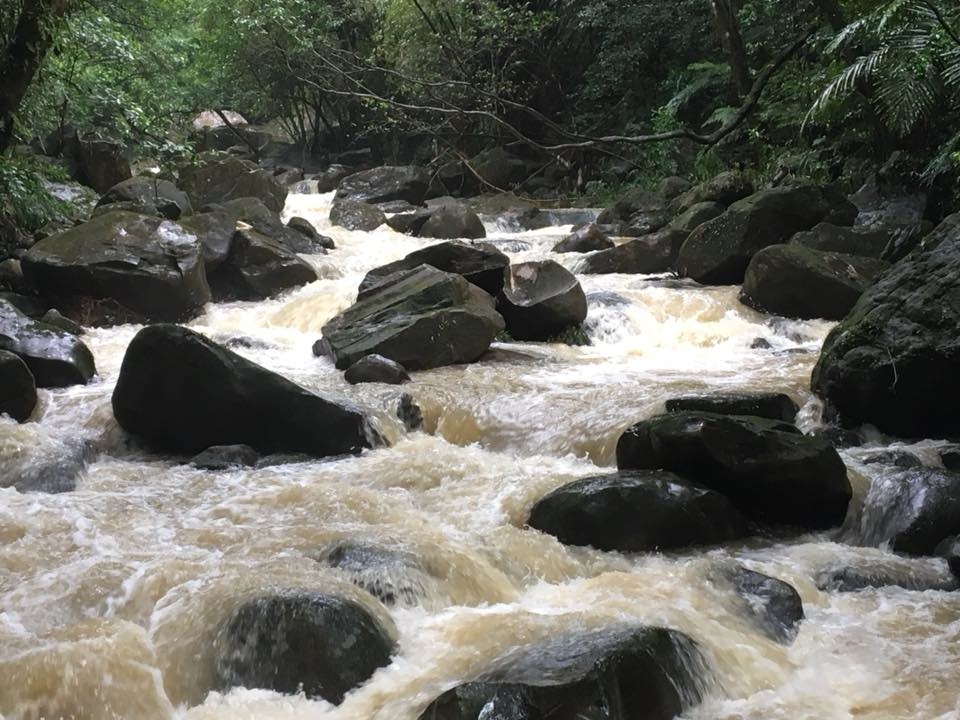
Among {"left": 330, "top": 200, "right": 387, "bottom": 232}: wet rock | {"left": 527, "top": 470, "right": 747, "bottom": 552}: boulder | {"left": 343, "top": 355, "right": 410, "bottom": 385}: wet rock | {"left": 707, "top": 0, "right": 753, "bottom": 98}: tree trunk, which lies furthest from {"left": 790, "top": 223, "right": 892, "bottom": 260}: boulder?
{"left": 330, "top": 200, "right": 387, "bottom": 232}: wet rock

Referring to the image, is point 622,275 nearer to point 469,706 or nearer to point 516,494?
point 516,494

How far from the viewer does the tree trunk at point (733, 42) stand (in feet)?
49.5

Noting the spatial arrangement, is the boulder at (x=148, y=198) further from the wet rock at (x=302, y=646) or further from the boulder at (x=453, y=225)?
the wet rock at (x=302, y=646)

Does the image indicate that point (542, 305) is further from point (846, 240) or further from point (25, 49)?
point (25, 49)

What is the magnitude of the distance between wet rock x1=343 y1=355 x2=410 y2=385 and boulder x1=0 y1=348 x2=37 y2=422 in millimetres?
2772

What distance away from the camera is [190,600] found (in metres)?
4.29

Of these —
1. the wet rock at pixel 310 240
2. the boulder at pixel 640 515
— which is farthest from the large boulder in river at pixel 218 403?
the wet rock at pixel 310 240

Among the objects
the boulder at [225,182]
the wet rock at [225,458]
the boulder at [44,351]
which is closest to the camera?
the wet rock at [225,458]

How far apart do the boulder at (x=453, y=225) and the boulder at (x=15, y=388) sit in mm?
10130

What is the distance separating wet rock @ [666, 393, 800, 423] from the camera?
22.1 ft

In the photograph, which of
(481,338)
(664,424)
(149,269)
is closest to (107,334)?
(149,269)

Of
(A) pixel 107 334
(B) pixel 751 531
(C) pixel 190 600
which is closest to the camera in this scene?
(C) pixel 190 600

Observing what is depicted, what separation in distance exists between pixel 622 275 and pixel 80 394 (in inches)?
309

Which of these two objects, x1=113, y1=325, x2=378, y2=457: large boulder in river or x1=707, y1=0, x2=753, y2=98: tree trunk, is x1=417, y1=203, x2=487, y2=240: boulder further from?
x1=113, y1=325, x2=378, y2=457: large boulder in river
